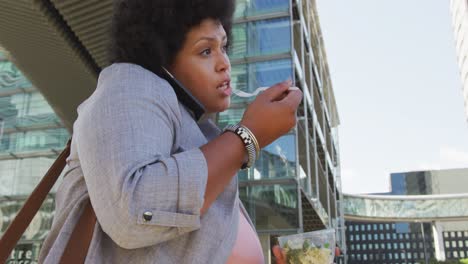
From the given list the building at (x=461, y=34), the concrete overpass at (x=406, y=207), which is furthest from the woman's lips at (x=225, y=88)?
the building at (x=461, y=34)

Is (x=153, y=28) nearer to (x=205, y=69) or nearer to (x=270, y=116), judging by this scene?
(x=205, y=69)

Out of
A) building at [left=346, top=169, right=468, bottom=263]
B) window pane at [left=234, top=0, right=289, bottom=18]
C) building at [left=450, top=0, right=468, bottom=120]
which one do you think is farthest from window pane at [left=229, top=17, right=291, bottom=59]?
building at [left=346, top=169, right=468, bottom=263]

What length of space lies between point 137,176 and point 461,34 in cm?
4803

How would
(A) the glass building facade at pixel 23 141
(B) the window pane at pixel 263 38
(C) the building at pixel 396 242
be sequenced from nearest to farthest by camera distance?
1. (A) the glass building facade at pixel 23 141
2. (B) the window pane at pixel 263 38
3. (C) the building at pixel 396 242

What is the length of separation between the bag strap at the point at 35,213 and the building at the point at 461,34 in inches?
1626

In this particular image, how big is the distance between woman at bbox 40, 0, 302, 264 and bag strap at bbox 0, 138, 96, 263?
2 cm

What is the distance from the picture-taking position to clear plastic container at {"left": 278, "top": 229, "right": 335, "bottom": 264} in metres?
1.18

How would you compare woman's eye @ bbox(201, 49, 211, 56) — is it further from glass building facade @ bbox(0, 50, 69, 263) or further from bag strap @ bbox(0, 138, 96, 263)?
glass building facade @ bbox(0, 50, 69, 263)

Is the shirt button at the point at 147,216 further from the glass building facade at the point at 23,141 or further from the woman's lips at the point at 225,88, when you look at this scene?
the glass building facade at the point at 23,141

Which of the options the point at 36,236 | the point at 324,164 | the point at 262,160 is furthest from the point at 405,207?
the point at 36,236

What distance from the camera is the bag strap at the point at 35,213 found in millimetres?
884

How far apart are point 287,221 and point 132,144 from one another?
12899 millimetres

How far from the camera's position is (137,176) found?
81 centimetres

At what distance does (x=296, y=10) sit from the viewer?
1738 centimetres
